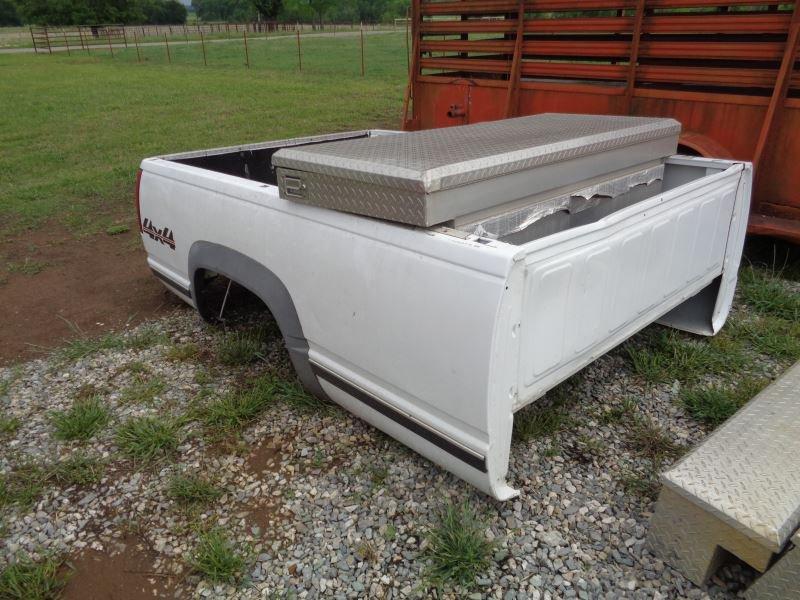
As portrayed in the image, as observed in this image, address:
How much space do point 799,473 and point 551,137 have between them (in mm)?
1705

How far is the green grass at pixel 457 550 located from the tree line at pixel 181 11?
2262 inches

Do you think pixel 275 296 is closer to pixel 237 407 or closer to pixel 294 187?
pixel 294 187

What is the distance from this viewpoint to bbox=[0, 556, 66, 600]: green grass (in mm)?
2162

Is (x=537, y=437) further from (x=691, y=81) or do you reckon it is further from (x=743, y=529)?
(x=691, y=81)

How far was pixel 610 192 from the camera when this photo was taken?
3.00 metres

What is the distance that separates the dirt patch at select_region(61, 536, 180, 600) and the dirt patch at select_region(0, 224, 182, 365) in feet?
6.83

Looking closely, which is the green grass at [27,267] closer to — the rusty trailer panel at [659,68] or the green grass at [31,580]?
the green grass at [31,580]

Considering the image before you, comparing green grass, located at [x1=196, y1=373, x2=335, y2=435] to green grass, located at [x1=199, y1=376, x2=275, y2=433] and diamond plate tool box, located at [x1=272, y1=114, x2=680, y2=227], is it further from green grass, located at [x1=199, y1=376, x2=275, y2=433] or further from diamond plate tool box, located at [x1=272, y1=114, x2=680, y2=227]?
diamond plate tool box, located at [x1=272, y1=114, x2=680, y2=227]

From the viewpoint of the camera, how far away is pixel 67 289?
4914mm

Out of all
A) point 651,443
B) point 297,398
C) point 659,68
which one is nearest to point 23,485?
point 297,398

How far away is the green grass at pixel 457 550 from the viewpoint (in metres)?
2.17

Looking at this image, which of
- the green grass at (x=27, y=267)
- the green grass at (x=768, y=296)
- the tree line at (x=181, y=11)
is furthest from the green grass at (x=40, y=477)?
the tree line at (x=181, y=11)

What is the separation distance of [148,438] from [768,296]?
13.2ft

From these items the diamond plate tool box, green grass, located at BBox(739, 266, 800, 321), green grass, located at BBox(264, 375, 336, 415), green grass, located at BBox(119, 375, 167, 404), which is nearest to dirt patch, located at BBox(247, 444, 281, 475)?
green grass, located at BBox(264, 375, 336, 415)
